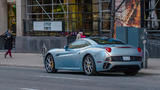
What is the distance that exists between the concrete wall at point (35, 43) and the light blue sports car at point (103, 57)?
51.4 feet

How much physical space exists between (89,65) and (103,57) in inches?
28.2

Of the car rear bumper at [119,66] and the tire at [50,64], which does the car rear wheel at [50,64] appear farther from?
the car rear bumper at [119,66]

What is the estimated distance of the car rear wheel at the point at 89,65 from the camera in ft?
52.1

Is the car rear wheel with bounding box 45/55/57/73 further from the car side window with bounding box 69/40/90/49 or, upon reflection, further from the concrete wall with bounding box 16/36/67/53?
the concrete wall with bounding box 16/36/67/53

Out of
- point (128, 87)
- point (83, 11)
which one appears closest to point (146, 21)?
point (83, 11)

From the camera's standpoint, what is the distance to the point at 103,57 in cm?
1555

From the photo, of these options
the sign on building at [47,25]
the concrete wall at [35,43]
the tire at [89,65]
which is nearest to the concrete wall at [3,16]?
the concrete wall at [35,43]

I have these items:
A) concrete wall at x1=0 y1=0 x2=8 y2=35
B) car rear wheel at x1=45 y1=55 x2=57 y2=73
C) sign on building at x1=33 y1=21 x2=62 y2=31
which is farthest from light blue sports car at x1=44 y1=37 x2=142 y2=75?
concrete wall at x1=0 y1=0 x2=8 y2=35

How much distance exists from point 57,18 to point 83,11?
2028mm

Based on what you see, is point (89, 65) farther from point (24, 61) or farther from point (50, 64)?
point (24, 61)

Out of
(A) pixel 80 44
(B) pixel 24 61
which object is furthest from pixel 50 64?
(B) pixel 24 61

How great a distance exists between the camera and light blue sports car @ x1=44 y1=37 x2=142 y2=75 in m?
15.5

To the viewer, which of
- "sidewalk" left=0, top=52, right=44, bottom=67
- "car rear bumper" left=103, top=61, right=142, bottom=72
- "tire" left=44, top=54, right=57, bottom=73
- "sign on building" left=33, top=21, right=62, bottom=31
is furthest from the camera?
"sign on building" left=33, top=21, right=62, bottom=31

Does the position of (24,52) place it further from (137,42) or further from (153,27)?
(137,42)
